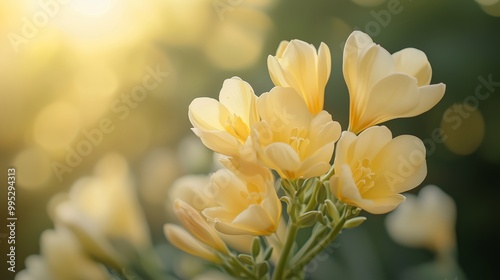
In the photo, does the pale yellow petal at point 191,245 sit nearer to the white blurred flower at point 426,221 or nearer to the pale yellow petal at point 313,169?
the pale yellow petal at point 313,169

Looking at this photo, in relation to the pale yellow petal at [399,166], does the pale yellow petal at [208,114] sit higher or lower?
higher

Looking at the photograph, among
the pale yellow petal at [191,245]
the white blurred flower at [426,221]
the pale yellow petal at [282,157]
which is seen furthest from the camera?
the white blurred flower at [426,221]

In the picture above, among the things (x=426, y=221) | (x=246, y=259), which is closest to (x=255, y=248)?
(x=246, y=259)

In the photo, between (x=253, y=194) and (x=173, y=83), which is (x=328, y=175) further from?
(x=173, y=83)

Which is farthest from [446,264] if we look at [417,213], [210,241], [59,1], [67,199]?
[59,1]

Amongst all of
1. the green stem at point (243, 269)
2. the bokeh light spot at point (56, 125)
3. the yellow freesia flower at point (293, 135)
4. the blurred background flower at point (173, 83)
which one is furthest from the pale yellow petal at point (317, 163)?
the bokeh light spot at point (56, 125)

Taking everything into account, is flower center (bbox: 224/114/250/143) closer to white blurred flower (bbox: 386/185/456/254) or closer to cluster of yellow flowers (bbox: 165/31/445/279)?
cluster of yellow flowers (bbox: 165/31/445/279)

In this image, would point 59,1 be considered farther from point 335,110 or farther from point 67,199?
point 335,110
